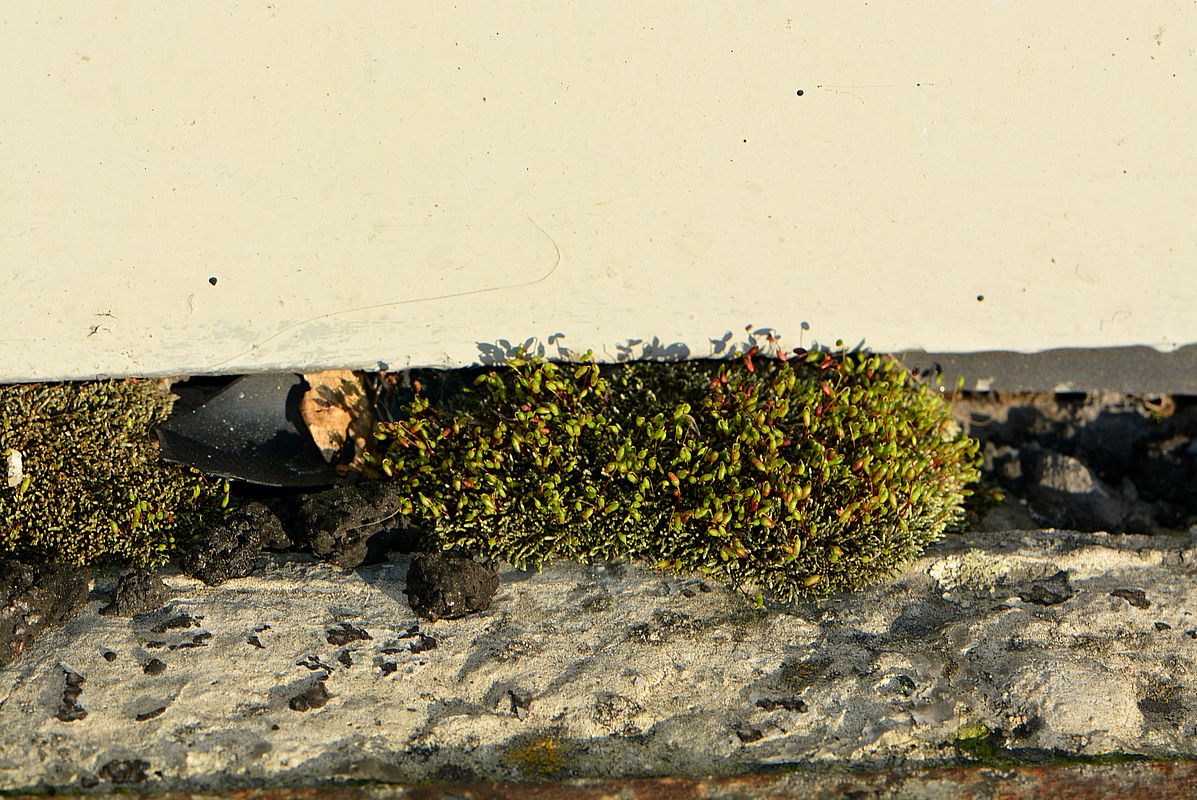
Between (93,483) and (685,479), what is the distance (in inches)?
A: 109

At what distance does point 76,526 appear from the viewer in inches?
170

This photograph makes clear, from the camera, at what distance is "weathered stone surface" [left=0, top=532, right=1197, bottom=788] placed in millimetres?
3422

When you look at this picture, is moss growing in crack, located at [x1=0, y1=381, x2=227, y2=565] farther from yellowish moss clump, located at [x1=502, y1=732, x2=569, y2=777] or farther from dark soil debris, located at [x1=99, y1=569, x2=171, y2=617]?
yellowish moss clump, located at [x1=502, y1=732, x2=569, y2=777]

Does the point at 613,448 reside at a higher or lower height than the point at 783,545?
higher

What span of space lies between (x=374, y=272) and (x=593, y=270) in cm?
107

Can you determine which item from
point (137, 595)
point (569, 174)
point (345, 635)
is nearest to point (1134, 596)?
point (569, 174)

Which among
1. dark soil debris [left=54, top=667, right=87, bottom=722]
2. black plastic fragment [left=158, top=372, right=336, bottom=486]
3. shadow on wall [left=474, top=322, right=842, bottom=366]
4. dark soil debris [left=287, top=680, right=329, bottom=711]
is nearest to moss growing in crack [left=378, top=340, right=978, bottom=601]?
shadow on wall [left=474, top=322, right=842, bottom=366]

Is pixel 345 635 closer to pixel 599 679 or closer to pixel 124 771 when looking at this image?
pixel 124 771

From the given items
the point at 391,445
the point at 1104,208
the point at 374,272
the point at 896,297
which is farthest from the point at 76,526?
the point at 1104,208

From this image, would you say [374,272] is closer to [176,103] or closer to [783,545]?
[176,103]

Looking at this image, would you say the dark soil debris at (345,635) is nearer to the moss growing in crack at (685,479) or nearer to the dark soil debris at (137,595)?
the moss growing in crack at (685,479)

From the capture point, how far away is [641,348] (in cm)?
479

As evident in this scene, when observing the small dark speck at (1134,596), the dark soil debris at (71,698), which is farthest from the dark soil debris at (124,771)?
the small dark speck at (1134,596)

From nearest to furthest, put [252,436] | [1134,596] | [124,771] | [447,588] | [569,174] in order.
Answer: [124,771]
[447,588]
[1134,596]
[569,174]
[252,436]
